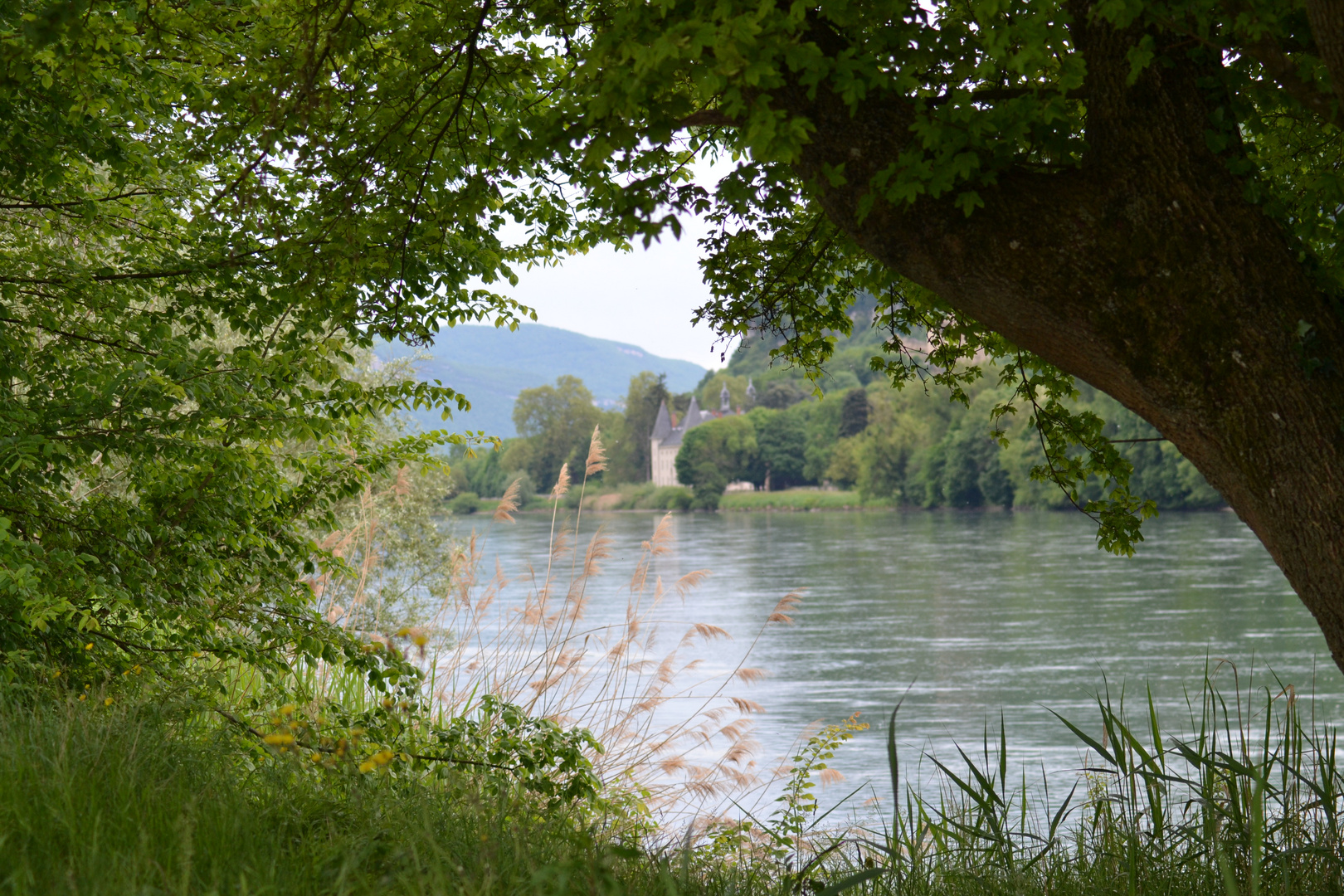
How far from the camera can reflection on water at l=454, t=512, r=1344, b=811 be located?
51.0ft

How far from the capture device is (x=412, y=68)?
488 centimetres

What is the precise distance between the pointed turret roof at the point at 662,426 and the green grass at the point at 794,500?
2439 centimetres

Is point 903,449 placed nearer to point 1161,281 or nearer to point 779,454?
point 779,454

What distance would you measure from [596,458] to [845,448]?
73.5 meters

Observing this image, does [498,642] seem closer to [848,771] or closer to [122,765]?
[122,765]

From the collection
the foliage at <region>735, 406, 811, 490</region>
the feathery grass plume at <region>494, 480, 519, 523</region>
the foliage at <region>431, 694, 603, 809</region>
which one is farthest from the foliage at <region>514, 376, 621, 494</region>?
the foliage at <region>431, 694, 603, 809</region>

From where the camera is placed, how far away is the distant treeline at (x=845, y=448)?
56.2m

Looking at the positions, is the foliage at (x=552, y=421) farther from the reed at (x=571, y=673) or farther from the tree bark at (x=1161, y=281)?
the tree bark at (x=1161, y=281)

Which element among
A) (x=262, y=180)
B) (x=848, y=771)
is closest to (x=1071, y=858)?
(x=262, y=180)

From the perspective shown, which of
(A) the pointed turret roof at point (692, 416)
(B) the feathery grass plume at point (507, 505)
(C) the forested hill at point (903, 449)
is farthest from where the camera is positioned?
(A) the pointed turret roof at point (692, 416)

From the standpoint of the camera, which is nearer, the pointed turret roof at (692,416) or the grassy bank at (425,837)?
the grassy bank at (425,837)

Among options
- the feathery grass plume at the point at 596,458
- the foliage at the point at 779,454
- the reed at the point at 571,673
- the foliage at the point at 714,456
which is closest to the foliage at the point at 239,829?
the reed at the point at 571,673

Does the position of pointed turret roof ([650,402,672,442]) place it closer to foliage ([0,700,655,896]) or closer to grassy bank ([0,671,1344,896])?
grassy bank ([0,671,1344,896])

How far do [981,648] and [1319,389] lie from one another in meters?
19.2
